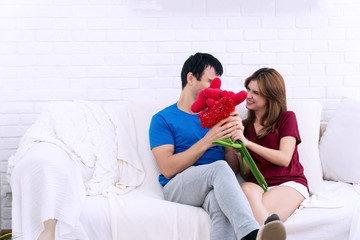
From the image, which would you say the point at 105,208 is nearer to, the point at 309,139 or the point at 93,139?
the point at 93,139

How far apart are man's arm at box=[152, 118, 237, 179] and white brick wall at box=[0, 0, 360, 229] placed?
67cm

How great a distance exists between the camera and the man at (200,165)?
1.67m

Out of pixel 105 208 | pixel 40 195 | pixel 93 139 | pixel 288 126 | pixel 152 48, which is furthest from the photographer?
pixel 152 48

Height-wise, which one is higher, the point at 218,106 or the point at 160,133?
the point at 218,106

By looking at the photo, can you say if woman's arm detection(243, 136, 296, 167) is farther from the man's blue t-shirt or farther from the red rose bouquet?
the man's blue t-shirt

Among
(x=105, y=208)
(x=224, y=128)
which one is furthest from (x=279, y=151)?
(x=105, y=208)

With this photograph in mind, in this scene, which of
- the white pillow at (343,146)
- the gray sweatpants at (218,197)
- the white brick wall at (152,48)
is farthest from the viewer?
the white brick wall at (152,48)

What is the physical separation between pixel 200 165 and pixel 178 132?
251mm

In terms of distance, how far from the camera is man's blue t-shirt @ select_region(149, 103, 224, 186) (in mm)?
2150

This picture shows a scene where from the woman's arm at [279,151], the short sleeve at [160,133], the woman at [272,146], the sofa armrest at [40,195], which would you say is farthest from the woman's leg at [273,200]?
the sofa armrest at [40,195]

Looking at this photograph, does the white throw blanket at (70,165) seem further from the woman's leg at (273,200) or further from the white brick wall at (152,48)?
the woman's leg at (273,200)

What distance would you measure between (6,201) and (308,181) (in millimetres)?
1833

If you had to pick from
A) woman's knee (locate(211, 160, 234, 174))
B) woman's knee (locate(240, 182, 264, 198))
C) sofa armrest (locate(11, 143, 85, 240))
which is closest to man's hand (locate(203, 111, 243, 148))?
woman's knee (locate(211, 160, 234, 174))

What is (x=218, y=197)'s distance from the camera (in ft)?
5.78
